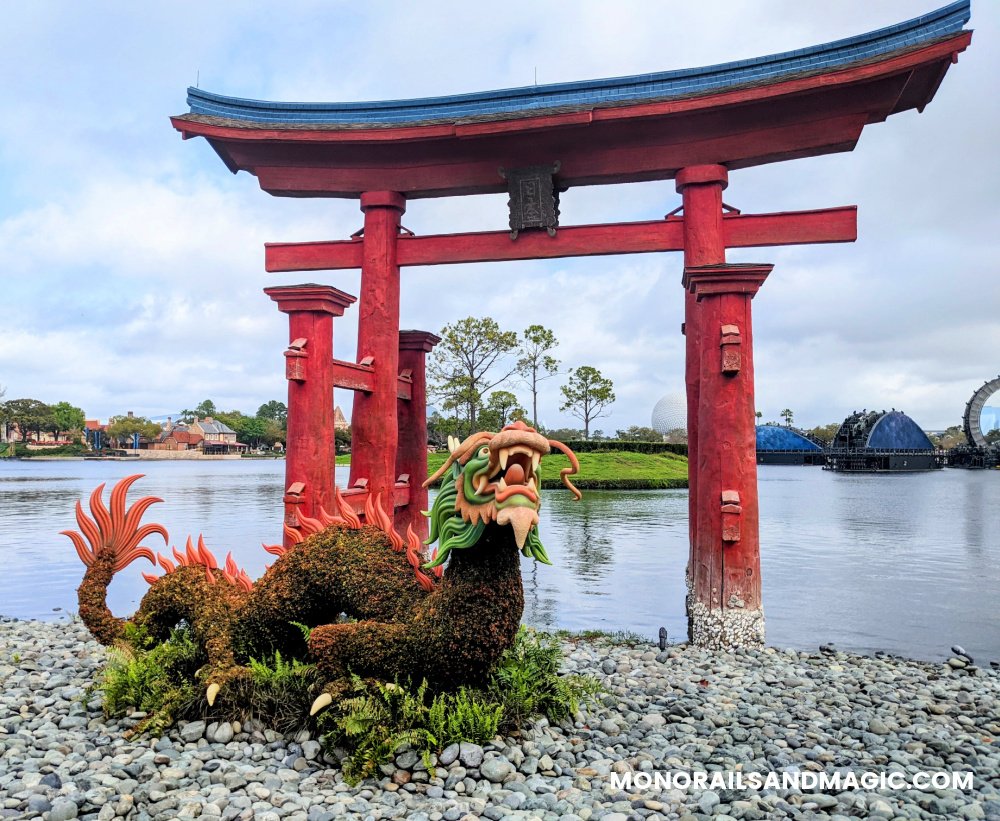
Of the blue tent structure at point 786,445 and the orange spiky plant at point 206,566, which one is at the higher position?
the blue tent structure at point 786,445

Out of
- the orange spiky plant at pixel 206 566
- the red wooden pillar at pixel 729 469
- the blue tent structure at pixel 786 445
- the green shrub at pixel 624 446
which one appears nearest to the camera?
the orange spiky plant at pixel 206 566

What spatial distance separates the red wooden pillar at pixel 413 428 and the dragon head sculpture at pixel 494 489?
3742 mm

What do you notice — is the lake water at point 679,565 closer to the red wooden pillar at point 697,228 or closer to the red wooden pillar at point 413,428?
the red wooden pillar at point 413,428

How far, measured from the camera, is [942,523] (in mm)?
16594

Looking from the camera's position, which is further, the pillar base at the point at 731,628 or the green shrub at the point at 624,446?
the green shrub at the point at 624,446

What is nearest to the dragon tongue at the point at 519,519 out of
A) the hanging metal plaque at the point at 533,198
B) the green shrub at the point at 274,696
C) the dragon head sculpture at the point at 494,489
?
the dragon head sculpture at the point at 494,489

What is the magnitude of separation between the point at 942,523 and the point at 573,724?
1629 centimetres

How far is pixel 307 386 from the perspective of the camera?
550 centimetres

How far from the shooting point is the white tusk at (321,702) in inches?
128

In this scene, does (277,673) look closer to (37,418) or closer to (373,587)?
(373,587)

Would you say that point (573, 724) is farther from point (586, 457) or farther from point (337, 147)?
point (586, 457)

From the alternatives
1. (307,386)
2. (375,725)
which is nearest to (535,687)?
(375,725)

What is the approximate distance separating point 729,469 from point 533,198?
8.79 feet

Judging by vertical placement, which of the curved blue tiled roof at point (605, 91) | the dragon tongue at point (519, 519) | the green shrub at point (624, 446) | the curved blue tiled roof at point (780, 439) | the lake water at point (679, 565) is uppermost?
the curved blue tiled roof at point (605, 91)
